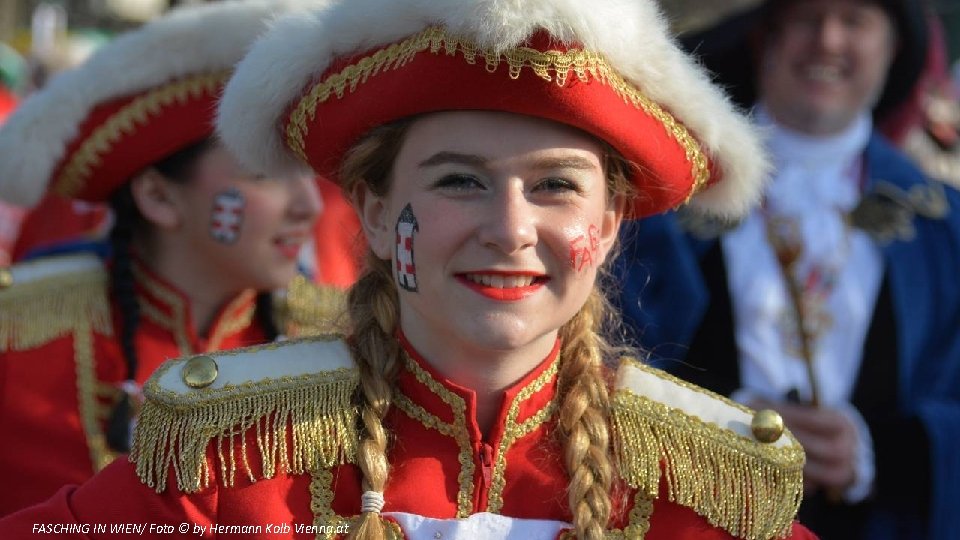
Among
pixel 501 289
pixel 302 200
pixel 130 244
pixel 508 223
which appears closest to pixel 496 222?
pixel 508 223

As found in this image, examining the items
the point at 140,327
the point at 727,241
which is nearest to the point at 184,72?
the point at 140,327

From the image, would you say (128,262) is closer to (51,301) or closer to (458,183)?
(51,301)

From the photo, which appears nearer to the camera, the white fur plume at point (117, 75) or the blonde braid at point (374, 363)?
the blonde braid at point (374, 363)

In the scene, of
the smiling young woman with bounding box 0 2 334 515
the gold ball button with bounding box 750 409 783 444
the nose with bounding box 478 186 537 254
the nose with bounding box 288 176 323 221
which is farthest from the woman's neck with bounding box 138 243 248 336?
the gold ball button with bounding box 750 409 783 444

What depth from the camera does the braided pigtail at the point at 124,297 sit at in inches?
131

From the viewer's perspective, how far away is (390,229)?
2.36 meters

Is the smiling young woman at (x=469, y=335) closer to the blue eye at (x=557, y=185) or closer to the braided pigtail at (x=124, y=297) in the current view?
the blue eye at (x=557, y=185)

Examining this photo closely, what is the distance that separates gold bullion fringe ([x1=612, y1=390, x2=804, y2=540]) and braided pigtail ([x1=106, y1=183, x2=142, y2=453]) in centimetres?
153

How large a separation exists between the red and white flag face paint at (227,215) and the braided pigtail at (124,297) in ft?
1.01

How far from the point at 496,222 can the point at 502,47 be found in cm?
31

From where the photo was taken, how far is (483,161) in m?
2.18

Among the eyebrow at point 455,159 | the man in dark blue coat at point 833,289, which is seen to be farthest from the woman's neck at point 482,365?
the man in dark blue coat at point 833,289

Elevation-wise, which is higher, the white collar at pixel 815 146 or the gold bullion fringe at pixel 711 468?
the white collar at pixel 815 146

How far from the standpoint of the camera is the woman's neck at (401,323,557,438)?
2.37 metres
